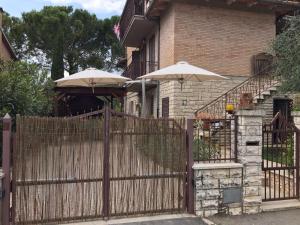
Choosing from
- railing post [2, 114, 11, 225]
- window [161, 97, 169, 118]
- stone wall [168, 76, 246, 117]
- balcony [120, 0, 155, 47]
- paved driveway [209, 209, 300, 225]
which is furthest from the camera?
balcony [120, 0, 155, 47]

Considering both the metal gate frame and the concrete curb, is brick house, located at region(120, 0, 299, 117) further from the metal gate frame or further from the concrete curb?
the concrete curb

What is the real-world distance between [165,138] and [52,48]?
26.4m

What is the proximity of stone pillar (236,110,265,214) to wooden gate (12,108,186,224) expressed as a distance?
1.02 meters

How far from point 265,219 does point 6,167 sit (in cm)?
409

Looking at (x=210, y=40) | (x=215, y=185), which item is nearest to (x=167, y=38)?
(x=210, y=40)

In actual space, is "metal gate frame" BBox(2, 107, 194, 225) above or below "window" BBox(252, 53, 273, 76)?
below

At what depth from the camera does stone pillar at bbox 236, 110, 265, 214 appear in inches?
240

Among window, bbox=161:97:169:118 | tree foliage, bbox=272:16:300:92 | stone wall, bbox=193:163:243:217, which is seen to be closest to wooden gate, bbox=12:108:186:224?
stone wall, bbox=193:163:243:217

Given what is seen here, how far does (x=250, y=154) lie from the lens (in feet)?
20.2

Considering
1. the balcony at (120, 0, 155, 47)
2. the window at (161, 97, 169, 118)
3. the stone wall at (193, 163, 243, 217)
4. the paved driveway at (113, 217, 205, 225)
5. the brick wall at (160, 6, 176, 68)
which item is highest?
the balcony at (120, 0, 155, 47)

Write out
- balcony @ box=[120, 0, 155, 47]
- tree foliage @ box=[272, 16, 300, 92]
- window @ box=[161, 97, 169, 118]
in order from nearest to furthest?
1. tree foliage @ box=[272, 16, 300, 92]
2. window @ box=[161, 97, 169, 118]
3. balcony @ box=[120, 0, 155, 47]

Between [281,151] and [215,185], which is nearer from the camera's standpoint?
[215,185]

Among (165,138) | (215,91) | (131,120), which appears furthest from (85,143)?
(215,91)

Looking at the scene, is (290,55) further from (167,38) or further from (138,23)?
(138,23)
